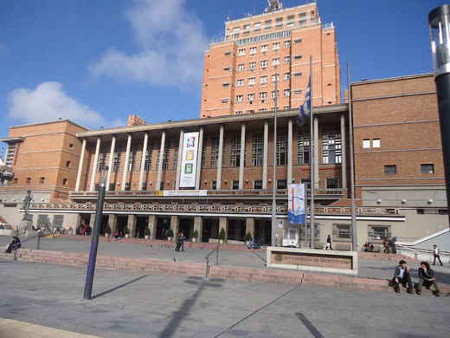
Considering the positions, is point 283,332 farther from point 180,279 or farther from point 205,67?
point 205,67

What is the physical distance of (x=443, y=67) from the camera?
2.97m

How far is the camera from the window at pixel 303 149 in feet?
138

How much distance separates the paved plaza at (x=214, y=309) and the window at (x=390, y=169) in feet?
84.0

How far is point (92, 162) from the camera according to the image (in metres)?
58.1

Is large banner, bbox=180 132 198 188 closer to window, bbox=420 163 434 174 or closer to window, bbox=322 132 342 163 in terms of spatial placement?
window, bbox=322 132 342 163

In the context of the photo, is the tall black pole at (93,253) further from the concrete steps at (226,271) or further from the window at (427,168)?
the window at (427,168)

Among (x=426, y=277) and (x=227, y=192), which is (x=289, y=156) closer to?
(x=227, y=192)

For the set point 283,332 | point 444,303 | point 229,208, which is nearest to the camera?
point 283,332

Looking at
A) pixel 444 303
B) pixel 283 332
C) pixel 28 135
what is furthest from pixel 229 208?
pixel 28 135

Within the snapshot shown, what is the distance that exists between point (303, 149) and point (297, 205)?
572 inches

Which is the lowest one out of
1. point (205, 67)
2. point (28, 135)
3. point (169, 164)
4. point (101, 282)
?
point (101, 282)

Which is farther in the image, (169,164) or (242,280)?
(169,164)

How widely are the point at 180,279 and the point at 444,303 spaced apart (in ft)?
29.4

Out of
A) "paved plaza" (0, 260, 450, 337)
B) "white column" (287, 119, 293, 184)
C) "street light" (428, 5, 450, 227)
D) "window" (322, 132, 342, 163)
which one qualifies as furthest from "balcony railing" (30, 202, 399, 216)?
"street light" (428, 5, 450, 227)
